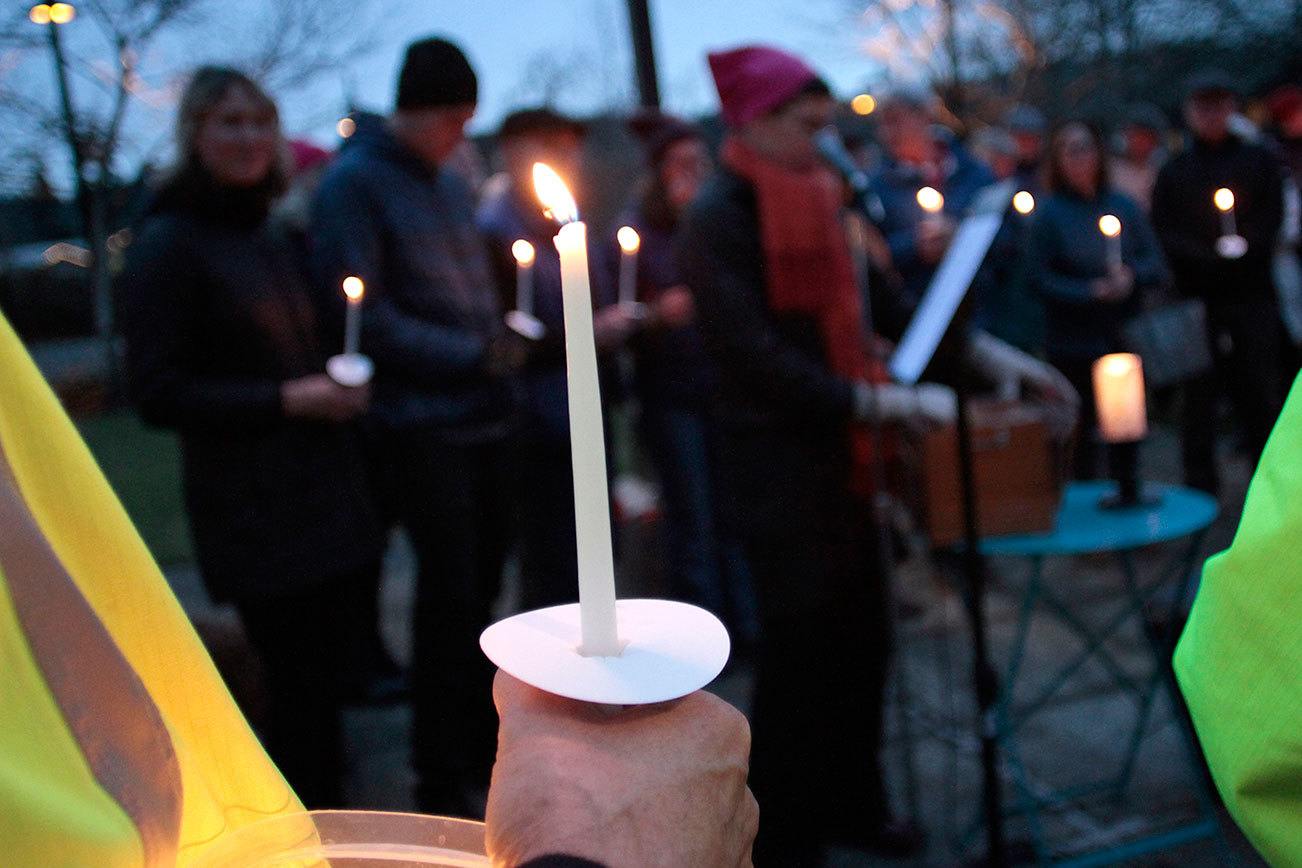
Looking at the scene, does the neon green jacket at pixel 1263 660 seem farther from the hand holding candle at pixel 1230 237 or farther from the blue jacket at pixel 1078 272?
the blue jacket at pixel 1078 272

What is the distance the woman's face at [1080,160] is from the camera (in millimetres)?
5582

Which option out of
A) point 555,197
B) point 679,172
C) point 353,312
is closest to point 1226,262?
point 679,172

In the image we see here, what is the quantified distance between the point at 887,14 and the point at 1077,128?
10604 mm

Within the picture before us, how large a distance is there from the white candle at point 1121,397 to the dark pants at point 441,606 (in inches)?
66.8

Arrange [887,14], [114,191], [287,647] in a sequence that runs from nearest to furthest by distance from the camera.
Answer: [287,647] → [114,191] → [887,14]

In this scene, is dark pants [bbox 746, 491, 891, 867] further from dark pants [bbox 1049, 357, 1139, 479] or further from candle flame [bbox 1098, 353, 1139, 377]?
dark pants [bbox 1049, 357, 1139, 479]

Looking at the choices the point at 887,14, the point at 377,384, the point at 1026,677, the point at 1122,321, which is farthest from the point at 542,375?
the point at 887,14

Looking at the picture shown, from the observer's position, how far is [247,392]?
2594 millimetres

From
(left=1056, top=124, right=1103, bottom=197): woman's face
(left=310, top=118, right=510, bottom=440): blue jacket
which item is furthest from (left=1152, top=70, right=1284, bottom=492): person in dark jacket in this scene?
(left=310, top=118, right=510, bottom=440): blue jacket

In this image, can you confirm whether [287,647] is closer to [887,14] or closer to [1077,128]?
[1077,128]

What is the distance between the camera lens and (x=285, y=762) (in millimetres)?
2811

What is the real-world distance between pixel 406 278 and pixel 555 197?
2.42 metres

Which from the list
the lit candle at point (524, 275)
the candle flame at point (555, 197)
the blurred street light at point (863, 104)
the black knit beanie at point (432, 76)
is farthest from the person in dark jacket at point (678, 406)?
the blurred street light at point (863, 104)

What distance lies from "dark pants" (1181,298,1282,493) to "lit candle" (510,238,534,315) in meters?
3.53
